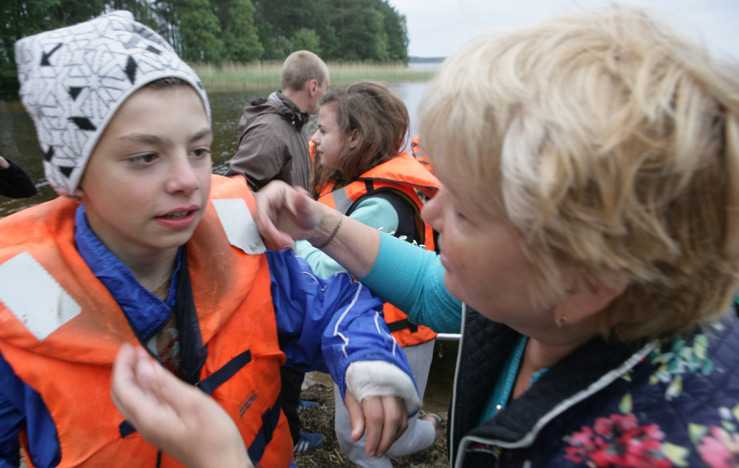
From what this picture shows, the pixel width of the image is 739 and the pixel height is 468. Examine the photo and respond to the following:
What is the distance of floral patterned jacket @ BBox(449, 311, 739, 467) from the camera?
2.91 feet

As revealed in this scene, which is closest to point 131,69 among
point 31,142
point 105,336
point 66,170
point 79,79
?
point 79,79

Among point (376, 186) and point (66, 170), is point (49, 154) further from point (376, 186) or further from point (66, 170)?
point (376, 186)

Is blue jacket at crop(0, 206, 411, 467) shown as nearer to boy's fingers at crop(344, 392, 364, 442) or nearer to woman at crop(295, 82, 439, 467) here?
boy's fingers at crop(344, 392, 364, 442)

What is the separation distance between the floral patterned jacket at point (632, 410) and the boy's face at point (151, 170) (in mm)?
1053

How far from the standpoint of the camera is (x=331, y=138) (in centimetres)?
319

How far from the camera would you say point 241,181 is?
76.5 inches

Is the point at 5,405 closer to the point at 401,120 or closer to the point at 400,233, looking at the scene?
the point at 400,233

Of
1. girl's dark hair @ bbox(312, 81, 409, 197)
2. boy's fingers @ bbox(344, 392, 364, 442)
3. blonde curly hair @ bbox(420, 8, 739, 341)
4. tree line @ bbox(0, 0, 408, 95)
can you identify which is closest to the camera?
blonde curly hair @ bbox(420, 8, 739, 341)

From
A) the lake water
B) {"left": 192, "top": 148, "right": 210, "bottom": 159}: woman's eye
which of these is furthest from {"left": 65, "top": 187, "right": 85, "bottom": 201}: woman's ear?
the lake water

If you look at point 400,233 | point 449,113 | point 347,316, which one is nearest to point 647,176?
point 449,113

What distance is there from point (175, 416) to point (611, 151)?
105 cm

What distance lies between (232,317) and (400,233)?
1402 mm

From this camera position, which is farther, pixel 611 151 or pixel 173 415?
pixel 173 415

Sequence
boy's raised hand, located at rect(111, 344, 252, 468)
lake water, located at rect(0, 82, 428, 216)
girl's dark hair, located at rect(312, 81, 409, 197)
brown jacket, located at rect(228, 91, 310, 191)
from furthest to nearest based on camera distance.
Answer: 1. lake water, located at rect(0, 82, 428, 216)
2. brown jacket, located at rect(228, 91, 310, 191)
3. girl's dark hair, located at rect(312, 81, 409, 197)
4. boy's raised hand, located at rect(111, 344, 252, 468)
